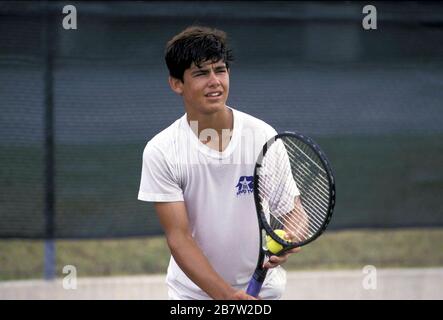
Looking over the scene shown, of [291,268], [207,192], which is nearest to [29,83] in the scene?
[291,268]

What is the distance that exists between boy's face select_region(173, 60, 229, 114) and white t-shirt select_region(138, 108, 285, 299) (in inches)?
5.3

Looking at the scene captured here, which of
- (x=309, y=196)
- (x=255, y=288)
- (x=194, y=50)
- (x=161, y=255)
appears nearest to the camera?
(x=255, y=288)

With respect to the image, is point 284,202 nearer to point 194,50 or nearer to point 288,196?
point 288,196

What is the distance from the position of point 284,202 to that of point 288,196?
0.09 ft

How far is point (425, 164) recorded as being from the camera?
248 inches

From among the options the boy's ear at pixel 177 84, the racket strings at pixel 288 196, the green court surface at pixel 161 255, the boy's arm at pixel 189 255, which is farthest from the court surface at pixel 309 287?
the boy's ear at pixel 177 84

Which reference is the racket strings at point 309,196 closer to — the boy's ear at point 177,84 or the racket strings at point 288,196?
the racket strings at point 288,196

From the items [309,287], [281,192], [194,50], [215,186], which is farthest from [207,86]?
[309,287]

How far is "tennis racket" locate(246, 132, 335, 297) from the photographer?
3.55 m

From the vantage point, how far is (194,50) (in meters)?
3.67

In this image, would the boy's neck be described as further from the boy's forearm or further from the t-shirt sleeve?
Result: the boy's forearm

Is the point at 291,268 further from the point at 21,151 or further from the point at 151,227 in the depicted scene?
the point at 21,151
